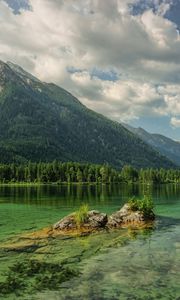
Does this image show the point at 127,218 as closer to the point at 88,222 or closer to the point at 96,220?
the point at 96,220

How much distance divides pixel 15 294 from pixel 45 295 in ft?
6.39

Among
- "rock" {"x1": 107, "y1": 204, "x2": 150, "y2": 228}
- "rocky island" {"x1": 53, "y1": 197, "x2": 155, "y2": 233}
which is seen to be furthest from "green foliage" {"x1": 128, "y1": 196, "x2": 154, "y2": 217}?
"rock" {"x1": 107, "y1": 204, "x2": 150, "y2": 228}

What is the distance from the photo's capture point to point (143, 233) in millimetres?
51688

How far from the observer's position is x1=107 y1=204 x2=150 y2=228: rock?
59469 millimetres

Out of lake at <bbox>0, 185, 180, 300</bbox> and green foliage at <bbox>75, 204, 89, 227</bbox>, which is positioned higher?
green foliage at <bbox>75, 204, 89, 227</bbox>

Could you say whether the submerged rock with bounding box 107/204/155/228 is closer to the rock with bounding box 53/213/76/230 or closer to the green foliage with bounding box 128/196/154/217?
the green foliage with bounding box 128/196/154/217

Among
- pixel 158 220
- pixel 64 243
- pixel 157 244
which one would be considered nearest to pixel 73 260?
pixel 64 243

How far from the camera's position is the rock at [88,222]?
177ft

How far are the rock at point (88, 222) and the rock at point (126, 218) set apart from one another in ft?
5.37

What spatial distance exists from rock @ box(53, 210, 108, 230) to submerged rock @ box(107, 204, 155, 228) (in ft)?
5.46

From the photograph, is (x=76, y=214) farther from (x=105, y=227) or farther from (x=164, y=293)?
(x=164, y=293)

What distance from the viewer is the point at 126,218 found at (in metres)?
61.9

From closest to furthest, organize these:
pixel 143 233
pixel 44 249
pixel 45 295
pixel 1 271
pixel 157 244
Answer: pixel 45 295 < pixel 1 271 < pixel 44 249 < pixel 157 244 < pixel 143 233

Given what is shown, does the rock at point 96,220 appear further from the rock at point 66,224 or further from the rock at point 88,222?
the rock at point 66,224
